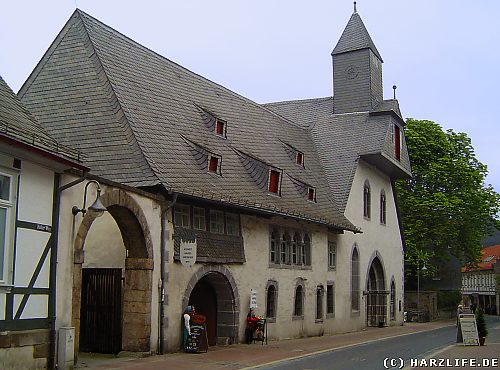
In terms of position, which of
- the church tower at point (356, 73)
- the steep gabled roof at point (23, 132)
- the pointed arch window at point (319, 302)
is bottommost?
the pointed arch window at point (319, 302)

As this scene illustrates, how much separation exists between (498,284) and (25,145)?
74.7 m

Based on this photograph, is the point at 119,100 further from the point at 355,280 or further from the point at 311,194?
the point at 355,280

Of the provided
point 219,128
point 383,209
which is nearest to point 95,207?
point 219,128

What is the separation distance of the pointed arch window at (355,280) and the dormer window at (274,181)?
27.7 ft

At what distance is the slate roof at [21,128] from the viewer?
1196 cm

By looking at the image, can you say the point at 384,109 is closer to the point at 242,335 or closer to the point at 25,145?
the point at 242,335

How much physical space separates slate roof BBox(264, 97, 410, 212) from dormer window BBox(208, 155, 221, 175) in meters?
10.4

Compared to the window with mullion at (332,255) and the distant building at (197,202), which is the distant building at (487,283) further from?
the window with mullion at (332,255)

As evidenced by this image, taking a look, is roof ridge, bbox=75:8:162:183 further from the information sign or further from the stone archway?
the information sign

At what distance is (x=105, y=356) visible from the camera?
17.2 meters

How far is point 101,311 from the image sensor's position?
709 inches

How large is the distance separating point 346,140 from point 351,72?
539 cm

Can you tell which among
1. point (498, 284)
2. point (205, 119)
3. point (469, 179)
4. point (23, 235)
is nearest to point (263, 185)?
point (205, 119)

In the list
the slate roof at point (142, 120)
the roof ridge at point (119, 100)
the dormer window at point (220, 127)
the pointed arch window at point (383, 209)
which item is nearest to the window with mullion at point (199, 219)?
the slate roof at point (142, 120)
